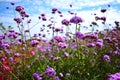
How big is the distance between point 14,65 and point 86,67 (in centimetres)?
182

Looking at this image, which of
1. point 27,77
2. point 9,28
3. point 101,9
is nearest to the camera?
point 27,77

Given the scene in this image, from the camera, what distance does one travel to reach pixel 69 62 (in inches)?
249

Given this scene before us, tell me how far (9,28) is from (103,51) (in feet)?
8.43

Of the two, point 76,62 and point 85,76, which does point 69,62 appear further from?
point 85,76

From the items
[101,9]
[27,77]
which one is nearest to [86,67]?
[27,77]

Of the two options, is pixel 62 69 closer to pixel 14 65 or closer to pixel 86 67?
pixel 86 67

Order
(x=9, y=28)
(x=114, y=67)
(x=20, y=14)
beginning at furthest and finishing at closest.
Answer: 1. (x=9, y=28)
2. (x=20, y=14)
3. (x=114, y=67)

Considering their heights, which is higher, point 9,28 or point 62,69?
point 9,28

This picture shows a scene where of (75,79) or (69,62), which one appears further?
(69,62)

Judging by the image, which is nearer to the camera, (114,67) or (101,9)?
(114,67)

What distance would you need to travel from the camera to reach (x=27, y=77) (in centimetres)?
595

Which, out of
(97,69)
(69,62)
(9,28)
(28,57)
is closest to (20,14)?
(9,28)

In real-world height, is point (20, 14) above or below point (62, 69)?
above

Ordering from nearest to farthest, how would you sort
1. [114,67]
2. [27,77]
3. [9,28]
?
[27,77], [114,67], [9,28]
